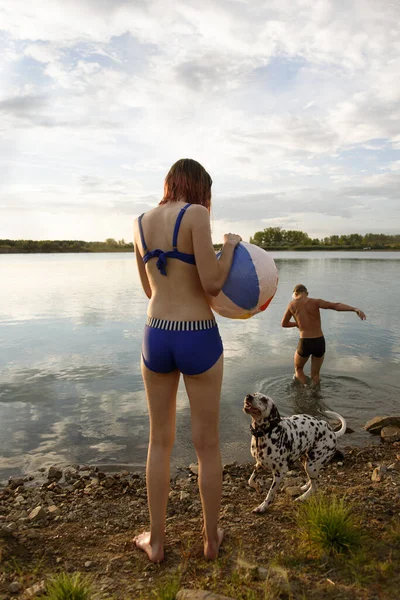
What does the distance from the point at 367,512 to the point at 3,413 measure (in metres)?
6.43

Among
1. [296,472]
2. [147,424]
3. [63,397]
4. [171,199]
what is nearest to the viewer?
[171,199]

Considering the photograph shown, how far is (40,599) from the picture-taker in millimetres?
2863

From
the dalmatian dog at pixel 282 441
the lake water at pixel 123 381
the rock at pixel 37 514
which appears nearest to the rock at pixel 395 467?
the dalmatian dog at pixel 282 441

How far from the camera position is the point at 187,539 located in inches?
149

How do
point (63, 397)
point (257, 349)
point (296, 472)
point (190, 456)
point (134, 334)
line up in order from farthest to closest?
1. point (134, 334)
2. point (257, 349)
3. point (63, 397)
4. point (190, 456)
5. point (296, 472)

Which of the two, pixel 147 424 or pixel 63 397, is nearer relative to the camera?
pixel 147 424

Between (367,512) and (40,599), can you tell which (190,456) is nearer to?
(367,512)

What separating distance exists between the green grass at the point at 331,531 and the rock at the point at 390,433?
3800 millimetres

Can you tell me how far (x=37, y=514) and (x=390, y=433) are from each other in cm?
519

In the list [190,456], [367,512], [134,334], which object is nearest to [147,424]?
[190,456]

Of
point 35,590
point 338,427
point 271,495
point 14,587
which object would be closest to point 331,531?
point 271,495

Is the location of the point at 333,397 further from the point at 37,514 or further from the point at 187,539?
the point at 37,514

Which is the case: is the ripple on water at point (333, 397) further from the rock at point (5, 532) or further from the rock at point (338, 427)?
the rock at point (5, 532)

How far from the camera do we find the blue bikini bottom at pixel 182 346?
3211 mm
